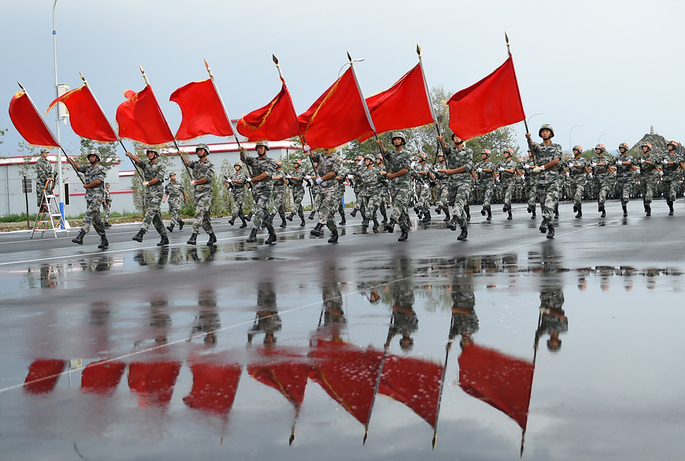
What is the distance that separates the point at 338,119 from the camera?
18.0 metres

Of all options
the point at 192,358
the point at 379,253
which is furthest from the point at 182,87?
the point at 192,358

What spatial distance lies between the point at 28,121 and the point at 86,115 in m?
1.38

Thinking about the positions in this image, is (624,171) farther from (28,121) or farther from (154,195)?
(28,121)

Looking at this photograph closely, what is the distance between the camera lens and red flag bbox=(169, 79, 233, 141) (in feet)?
65.6

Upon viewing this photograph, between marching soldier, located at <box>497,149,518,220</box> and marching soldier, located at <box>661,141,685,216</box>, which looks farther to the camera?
marching soldier, located at <box>497,149,518,220</box>

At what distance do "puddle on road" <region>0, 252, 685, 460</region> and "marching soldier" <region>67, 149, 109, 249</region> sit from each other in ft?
31.7

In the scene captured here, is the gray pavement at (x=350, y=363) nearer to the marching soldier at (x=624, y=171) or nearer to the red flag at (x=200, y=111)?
the red flag at (x=200, y=111)

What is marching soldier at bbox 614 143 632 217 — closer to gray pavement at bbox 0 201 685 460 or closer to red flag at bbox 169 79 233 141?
red flag at bbox 169 79 233 141

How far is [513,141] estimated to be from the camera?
8069 centimetres

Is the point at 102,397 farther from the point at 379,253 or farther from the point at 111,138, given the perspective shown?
the point at 111,138

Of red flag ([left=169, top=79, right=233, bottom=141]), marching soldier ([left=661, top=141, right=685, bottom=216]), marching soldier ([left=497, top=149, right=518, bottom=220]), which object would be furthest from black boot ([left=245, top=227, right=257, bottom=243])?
marching soldier ([left=661, top=141, right=685, bottom=216])

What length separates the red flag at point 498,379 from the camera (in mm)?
4785

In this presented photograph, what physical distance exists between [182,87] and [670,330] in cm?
1520

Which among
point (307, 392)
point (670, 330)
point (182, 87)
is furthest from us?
point (182, 87)
